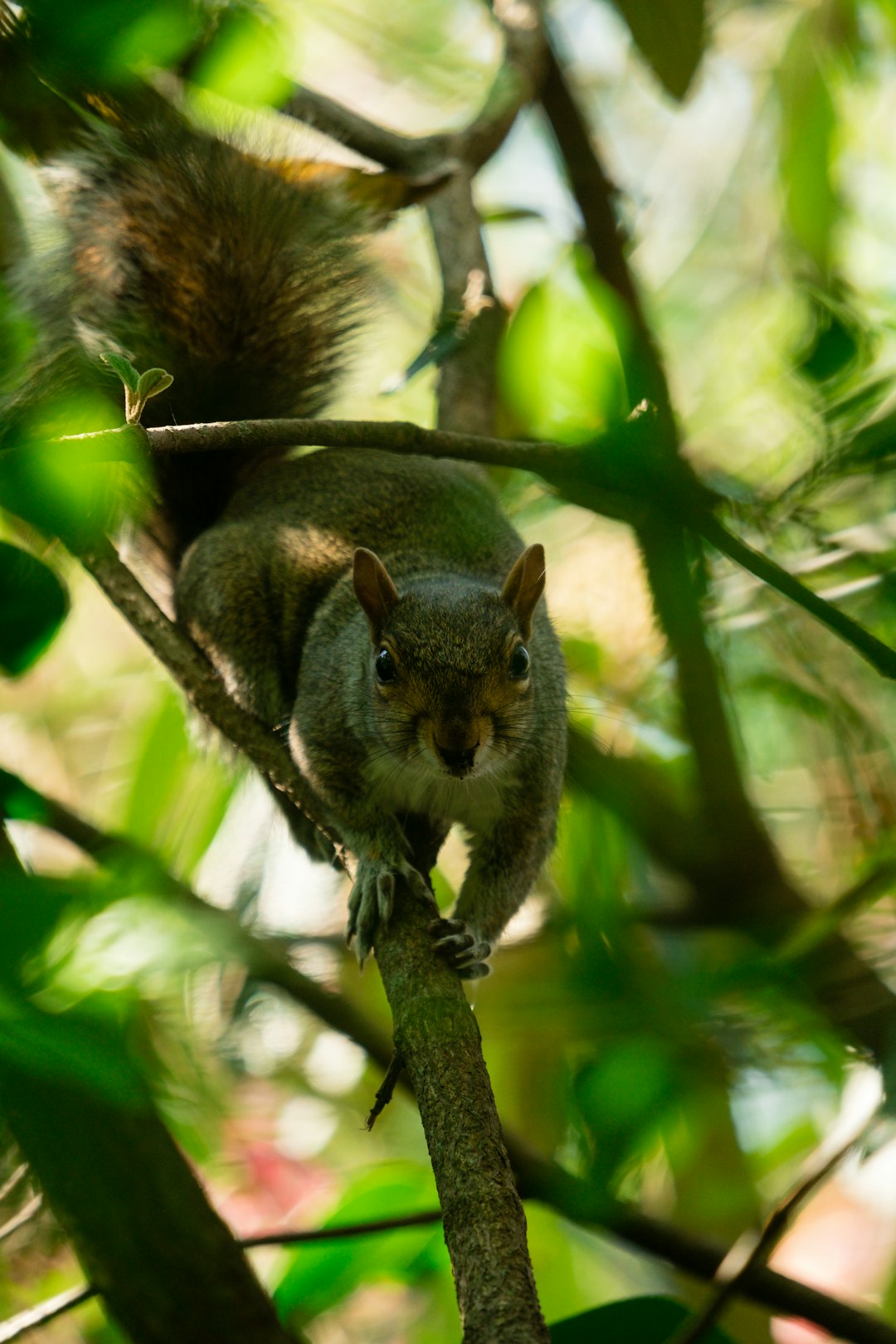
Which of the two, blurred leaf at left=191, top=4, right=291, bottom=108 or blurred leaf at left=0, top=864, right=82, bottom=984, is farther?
blurred leaf at left=191, top=4, right=291, bottom=108

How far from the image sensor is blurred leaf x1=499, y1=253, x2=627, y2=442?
163cm

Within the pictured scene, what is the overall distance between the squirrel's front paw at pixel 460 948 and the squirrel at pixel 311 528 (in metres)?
0.08

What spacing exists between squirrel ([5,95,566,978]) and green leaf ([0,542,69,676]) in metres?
0.50

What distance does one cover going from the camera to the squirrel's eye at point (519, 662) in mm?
2014

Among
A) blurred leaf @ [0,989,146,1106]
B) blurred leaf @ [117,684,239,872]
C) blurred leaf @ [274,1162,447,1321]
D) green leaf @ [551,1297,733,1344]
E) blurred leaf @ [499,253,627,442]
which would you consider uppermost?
blurred leaf @ [499,253,627,442]

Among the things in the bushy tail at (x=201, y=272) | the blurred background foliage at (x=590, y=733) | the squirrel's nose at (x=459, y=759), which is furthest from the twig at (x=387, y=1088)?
the bushy tail at (x=201, y=272)

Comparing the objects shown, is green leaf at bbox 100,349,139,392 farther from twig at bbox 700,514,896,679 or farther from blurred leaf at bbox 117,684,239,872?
blurred leaf at bbox 117,684,239,872

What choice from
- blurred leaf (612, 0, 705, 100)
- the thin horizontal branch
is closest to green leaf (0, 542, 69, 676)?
blurred leaf (612, 0, 705, 100)

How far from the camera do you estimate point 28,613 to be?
5.56 ft

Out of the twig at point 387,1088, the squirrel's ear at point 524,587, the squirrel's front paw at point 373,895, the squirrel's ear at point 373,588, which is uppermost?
the squirrel's ear at point 373,588

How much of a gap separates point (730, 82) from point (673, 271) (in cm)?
60

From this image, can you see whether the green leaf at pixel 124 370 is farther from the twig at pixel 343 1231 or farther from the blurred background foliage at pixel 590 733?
the twig at pixel 343 1231

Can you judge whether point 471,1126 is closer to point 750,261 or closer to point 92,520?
point 92,520

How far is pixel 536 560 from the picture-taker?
2.05 metres
